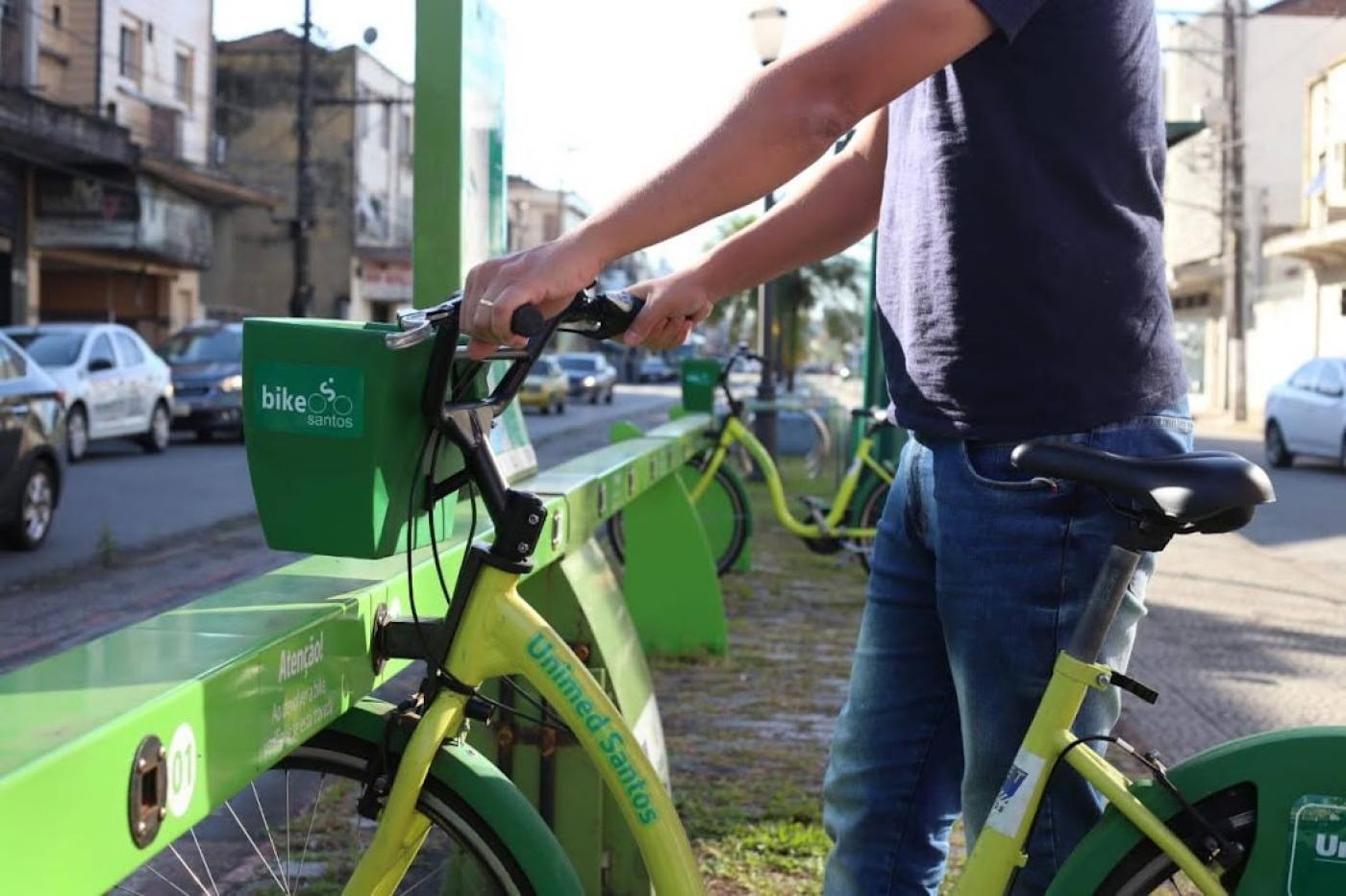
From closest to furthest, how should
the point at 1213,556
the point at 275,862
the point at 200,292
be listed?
the point at 275,862, the point at 1213,556, the point at 200,292

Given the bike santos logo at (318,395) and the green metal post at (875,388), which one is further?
the green metal post at (875,388)

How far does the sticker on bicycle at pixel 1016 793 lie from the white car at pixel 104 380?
17.2 meters

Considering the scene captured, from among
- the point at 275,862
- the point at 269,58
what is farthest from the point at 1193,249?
the point at 275,862

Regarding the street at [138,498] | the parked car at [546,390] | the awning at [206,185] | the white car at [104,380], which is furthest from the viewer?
the parked car at [546,390]

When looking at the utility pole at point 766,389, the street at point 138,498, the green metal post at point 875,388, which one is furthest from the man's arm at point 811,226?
the utility pole at point 766,389

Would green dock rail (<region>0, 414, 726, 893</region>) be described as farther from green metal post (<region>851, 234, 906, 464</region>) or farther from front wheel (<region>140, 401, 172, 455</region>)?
front wheel (<region>140, 401, 172, 455</region>)

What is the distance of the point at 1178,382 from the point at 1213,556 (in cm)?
1006

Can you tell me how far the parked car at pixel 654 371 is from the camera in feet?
255

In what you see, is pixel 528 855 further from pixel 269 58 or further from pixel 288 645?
pixel 269 58

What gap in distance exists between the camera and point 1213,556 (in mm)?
11766

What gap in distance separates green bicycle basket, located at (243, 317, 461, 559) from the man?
0.14 m

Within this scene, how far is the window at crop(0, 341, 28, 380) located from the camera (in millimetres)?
10820

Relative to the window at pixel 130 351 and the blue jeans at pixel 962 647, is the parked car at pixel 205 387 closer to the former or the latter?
the window at pixel 130 351

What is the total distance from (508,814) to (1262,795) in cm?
101
